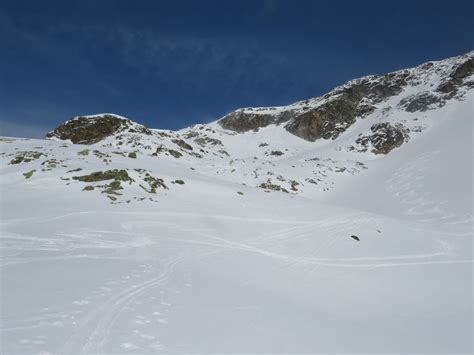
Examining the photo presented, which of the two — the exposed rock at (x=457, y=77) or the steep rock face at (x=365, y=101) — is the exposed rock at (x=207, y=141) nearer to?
the steep rock face at (x=365, y=101)

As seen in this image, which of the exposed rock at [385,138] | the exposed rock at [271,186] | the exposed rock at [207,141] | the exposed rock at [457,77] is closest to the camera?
the exposed rock at [271,186]

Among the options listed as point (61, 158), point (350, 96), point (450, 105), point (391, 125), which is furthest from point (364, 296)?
point (350, 96)

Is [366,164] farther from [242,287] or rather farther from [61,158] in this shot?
[242,287]

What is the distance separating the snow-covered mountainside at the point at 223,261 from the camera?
210 inches

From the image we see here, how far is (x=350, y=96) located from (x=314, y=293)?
74027mm

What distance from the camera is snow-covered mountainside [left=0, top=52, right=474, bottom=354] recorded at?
17.5 feet

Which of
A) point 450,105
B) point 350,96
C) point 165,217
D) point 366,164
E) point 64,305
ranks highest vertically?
point 350,96

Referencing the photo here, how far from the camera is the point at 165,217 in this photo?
1449 centimetres

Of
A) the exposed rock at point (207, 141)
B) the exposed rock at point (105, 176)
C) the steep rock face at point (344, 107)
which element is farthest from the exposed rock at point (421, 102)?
the exposed rock at point (105, 176)

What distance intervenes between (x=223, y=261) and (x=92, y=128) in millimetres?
42230

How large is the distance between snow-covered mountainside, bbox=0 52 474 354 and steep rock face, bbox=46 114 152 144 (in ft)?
55.3

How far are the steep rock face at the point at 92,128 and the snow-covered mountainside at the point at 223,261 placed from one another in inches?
664

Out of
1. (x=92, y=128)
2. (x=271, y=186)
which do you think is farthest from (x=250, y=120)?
(x=271, y=186)

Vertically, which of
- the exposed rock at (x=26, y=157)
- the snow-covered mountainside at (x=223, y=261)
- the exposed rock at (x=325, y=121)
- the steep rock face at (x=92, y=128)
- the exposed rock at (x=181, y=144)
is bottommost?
the snow-covered mountainside at (x=223, y=261)
